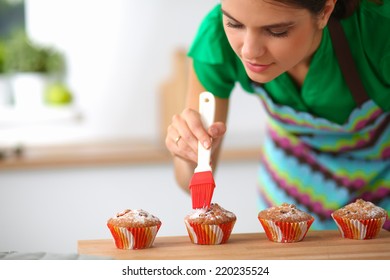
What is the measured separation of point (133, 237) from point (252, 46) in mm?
340

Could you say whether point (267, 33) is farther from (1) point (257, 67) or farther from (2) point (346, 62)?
(2) point (346, 62)

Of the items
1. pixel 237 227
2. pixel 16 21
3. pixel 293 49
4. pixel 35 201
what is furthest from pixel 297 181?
pixel 16 21

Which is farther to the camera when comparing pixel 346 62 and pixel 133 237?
pixel 346 62

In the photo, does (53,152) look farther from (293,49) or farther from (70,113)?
(293,49)

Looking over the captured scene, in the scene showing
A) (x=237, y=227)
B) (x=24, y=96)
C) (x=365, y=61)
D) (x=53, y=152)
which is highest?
(x=365, y=61)

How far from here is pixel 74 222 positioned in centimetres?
286

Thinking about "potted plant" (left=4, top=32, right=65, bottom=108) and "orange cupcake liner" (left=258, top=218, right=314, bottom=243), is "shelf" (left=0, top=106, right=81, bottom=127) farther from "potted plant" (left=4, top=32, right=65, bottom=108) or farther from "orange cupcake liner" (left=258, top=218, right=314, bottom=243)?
"orange cupcake liner" (left=258, top=218, right=314, bottom=243)

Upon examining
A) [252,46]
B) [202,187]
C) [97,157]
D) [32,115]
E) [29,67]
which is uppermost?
[252,46]

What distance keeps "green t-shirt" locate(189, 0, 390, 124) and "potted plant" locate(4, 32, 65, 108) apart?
188 cm

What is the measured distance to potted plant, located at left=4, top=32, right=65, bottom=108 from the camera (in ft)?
10.6

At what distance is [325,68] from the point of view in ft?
4.74

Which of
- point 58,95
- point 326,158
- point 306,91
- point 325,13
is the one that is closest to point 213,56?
point 306,91

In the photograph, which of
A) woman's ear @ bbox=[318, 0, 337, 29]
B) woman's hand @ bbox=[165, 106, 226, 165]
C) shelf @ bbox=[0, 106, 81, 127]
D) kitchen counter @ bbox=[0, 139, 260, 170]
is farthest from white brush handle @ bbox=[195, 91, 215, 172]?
shelf @ bbox=[0, 106, 81, 127]

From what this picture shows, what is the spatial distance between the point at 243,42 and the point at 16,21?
2.43 meters
